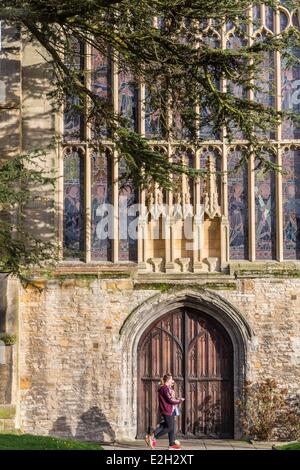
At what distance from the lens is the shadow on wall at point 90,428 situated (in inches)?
664

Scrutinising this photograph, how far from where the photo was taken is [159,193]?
57.6 feet

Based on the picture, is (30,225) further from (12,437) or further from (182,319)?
(12,437)

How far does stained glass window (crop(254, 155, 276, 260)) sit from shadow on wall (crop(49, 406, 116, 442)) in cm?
378

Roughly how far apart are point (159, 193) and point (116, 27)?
442 cm

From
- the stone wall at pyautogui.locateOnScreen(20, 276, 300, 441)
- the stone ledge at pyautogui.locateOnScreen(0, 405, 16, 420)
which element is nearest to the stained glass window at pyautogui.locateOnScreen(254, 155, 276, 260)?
the stone wall at pyautogui.locateOnScreen(20, 276, 300, 441)

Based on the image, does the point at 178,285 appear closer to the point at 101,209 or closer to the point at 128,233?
the point at 128,233

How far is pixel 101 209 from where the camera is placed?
17703 mm

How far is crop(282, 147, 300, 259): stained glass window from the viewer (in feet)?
57.4

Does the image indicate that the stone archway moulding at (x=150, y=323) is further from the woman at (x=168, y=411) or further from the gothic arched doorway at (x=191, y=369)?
the woman at (x=168, y=411)

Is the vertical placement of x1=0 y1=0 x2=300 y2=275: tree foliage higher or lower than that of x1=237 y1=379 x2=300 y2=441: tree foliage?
higher

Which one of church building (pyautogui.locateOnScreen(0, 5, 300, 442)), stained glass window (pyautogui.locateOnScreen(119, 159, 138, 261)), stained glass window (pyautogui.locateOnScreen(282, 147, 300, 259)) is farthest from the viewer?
stained glass window (pyautogui.locateOnScreen(119, 159, 138, 261))

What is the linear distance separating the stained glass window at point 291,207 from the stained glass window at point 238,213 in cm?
66

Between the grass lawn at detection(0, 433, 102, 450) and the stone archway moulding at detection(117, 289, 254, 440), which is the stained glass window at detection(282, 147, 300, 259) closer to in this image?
the stone archway moulding at detection(117, 289, 254, 440)

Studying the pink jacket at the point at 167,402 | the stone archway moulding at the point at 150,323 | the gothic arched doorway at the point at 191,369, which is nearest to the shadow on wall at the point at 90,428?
the stone archway moulding at the point at 150,323
